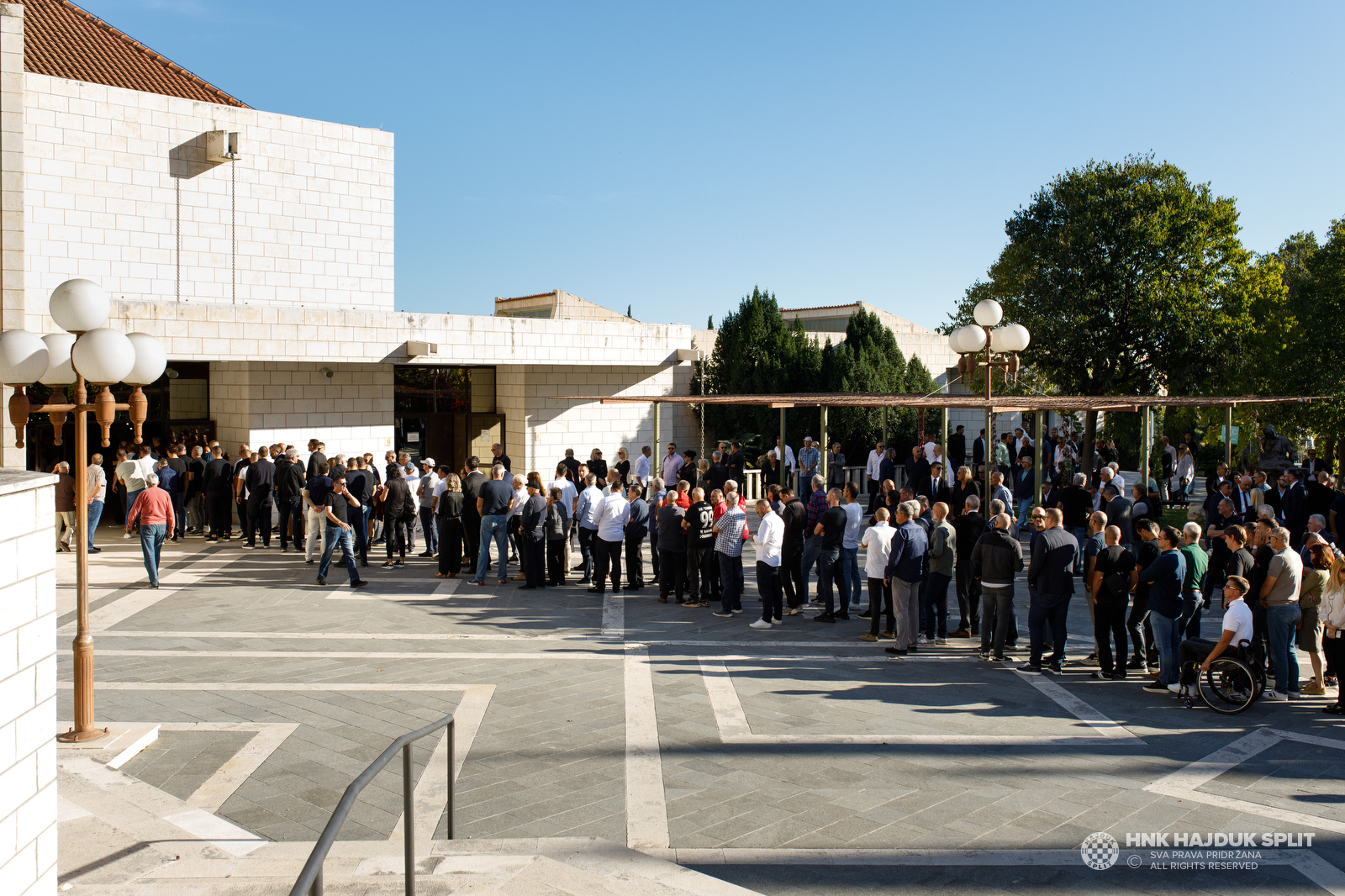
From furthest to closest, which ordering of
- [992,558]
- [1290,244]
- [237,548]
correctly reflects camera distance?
[1290,244]
[237,548]
[992,558]

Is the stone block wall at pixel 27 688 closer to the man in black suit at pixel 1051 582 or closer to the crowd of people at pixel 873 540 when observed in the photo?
the crowd of people at pixel 873 540

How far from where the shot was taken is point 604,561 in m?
14.3

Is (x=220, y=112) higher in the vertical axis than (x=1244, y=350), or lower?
higher

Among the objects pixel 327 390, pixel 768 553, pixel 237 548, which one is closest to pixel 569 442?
pixel 327 390

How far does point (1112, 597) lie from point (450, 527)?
9463 millimetres

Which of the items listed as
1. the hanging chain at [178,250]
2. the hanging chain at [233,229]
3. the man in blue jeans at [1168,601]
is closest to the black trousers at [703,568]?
the man in blue jeans at [1168,601]

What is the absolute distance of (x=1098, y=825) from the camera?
21.0 ft

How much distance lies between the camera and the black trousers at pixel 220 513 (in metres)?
Result: 18.4

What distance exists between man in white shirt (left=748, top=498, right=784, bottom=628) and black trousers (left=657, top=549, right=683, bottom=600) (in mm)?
1529

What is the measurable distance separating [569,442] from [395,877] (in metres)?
20.5

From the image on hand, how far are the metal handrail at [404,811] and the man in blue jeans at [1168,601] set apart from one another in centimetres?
698

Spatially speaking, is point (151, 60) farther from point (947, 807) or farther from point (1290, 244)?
point (1290, 244)

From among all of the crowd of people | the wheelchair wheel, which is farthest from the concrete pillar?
the wheelchair wheel

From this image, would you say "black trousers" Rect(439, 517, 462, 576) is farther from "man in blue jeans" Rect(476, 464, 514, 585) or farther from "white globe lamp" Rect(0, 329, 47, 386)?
"white globe lamp" Rect(0, 329, 47, 386)
